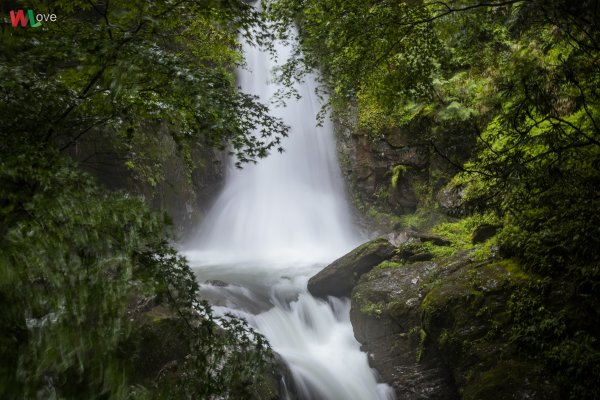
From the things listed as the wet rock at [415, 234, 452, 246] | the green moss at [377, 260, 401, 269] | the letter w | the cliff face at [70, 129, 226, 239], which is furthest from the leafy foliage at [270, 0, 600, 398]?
the cliff face at [70, 129, 226, 239]

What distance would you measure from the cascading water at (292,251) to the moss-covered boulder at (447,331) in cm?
56

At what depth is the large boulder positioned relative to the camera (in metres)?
8.66

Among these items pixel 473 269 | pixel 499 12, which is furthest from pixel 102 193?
pixel 499 12

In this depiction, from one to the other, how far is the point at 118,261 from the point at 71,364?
62 centimetres

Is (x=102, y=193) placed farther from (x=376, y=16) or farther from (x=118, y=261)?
(x=376, y=16)

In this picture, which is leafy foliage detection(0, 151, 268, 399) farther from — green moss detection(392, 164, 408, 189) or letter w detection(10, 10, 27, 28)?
green moss detection(392, 164, 408, 189)

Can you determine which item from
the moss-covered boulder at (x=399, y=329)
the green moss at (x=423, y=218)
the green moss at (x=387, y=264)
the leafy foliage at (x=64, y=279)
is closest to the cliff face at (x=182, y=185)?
the green moss at (x=387, y=264)

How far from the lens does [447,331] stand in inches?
206

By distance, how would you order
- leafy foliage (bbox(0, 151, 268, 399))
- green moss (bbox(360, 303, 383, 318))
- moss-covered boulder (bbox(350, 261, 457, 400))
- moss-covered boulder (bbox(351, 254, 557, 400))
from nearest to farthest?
leafy foliage (bbox(0, 151, 268, 399))
moss-covered boulder (bbox(351, 254, 557, 400))
moss-covered boulder (bbox(350, 261, 457, 400))
green moss (bbox(360, 303, 383, 318))

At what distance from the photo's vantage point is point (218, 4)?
9.93ft

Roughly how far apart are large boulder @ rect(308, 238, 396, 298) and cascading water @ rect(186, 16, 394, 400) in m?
0.30

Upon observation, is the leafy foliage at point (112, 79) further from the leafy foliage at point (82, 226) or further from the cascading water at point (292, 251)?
the cascading water at point (292, 251)

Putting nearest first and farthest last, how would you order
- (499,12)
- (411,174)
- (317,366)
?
(499,12), (317,366), (411,174)

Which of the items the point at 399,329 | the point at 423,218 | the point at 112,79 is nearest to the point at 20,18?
the point at 112,79
